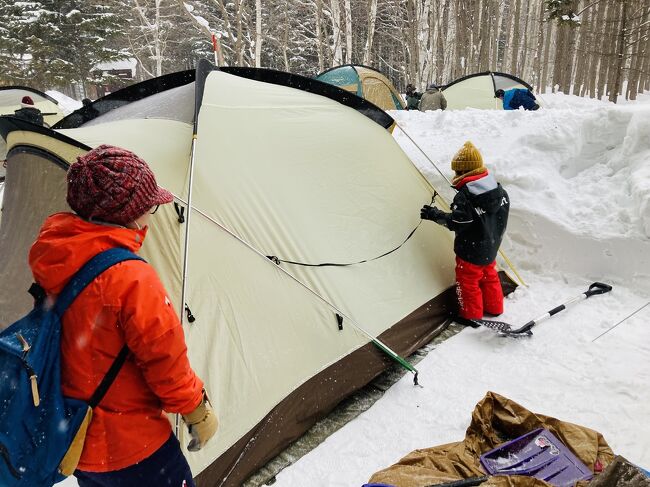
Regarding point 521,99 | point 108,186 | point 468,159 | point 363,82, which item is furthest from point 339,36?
point 108,186

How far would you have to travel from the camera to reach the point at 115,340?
142 centimetres

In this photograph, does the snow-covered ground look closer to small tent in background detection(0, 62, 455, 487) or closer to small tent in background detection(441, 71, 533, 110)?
small tent in background detection(0, 62, 455, 487)

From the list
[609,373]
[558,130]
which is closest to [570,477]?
[609,373]

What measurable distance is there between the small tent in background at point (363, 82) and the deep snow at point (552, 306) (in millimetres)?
7030

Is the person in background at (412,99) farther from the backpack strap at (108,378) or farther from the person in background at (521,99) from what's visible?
the backpack strap at (108,378)

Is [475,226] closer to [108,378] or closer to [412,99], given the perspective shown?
[108,378]

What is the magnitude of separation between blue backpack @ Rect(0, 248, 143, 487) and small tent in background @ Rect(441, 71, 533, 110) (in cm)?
1161

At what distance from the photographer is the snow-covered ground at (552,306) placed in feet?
9.09

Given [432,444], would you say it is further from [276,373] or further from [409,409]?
[276,373]

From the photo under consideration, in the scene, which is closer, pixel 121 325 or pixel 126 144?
pixel 121 325

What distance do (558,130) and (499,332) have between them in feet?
9.74

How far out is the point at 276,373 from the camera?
9.12 feet

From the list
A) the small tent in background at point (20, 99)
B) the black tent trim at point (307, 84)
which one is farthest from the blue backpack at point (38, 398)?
the small tent in background at point (20, 99)

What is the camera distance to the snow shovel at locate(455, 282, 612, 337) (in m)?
3.63
